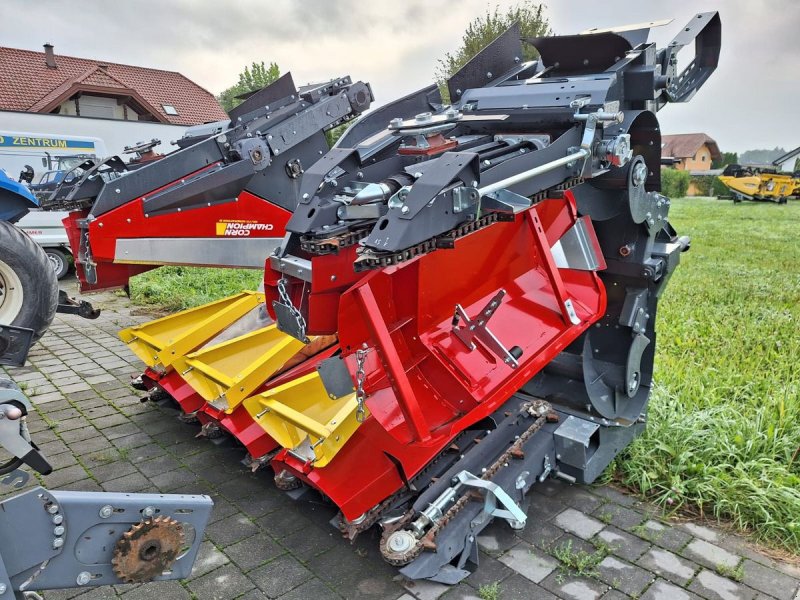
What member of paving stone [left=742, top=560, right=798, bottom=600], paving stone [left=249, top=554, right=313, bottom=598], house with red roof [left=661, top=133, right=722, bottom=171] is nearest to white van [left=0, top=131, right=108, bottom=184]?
paving stone [left=249, top=554, right=313, bottom=598]

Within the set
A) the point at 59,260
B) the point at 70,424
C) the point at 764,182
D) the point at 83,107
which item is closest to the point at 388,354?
the point at 70,424

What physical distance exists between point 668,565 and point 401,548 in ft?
4.69

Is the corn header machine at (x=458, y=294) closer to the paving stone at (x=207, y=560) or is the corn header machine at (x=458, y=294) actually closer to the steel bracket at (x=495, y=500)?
the steel bracket at (x=495, y=500)

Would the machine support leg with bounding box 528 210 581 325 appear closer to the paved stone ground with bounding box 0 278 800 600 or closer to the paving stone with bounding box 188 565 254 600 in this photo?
the paved stone ground with bounding box 0 278 800 600

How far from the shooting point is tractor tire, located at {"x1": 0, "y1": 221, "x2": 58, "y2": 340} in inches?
140

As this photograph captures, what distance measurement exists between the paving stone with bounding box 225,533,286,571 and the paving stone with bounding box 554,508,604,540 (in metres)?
1.56

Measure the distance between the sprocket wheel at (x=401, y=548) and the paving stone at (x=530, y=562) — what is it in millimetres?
582

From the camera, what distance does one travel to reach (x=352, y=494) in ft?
10.1

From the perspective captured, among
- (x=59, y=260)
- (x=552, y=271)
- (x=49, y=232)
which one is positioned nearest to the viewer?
(x=552, y=271)

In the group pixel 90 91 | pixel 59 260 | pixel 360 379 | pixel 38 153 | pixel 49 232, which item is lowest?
pixel 59 260

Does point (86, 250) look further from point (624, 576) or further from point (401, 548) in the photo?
point (624, 576)

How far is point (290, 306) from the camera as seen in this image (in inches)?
98.9

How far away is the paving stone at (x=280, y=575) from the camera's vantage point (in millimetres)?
2954

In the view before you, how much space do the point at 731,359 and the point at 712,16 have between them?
3114 millimetres
